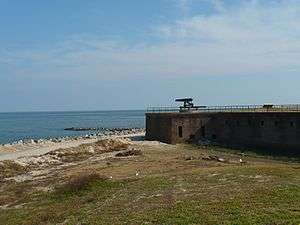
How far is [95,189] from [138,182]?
224 centimetres

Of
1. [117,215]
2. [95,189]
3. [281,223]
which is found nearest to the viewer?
[281,223]

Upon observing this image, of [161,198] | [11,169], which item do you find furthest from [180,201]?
[11,169]

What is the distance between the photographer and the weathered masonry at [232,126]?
4759 centimetres

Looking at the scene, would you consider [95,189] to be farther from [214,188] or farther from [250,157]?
[250,157]

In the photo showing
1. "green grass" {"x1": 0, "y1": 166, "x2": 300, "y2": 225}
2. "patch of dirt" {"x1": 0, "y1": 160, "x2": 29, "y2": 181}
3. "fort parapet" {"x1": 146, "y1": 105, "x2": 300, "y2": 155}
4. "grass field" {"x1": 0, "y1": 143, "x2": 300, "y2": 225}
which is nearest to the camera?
"green grass" {"x1": 0, "y1": 166, "x2": 300, "y2": 225}

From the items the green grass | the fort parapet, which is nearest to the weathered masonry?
the fort parapet

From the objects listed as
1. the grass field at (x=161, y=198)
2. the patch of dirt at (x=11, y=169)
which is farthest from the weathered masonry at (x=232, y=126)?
the grass field at (x=161, y=198)

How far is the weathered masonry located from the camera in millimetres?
47594

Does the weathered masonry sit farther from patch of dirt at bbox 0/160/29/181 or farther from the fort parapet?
patch of dirt at bbox 0/160/29/181

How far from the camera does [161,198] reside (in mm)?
20922

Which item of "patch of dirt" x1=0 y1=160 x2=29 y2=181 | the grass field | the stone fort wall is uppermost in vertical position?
the stone fort wall

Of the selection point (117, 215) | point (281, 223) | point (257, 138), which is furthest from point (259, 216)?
point (257, 138)

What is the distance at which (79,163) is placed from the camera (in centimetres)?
3975

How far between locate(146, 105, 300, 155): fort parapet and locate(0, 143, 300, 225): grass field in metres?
19.8
